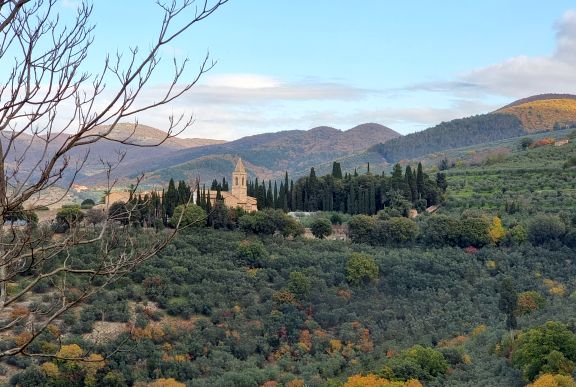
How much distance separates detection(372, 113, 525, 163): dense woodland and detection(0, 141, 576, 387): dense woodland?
97.1 m

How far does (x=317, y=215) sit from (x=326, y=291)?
14.0m

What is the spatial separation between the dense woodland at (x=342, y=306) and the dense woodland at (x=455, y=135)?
9712 cm

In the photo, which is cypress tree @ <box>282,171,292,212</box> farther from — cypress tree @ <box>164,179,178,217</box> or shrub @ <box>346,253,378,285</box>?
shrub @ <box>346,253,378,285</box>

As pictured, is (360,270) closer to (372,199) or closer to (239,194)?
(372,199)

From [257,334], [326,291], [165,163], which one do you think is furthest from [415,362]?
[165,163]

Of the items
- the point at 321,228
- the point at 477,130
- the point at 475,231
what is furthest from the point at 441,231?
the point at 477,130

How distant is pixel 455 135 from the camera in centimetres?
14375

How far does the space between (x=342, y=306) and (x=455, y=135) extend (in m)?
115

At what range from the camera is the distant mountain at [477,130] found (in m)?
142

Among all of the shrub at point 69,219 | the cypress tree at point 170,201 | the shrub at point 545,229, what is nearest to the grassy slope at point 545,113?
the shrub at point 545,229

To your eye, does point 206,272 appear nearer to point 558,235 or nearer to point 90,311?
point 90,311

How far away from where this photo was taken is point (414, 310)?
33281 millimetres

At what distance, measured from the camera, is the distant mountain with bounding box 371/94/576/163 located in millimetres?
142125

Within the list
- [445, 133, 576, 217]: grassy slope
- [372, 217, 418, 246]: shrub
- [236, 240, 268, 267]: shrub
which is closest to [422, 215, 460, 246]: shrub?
[372, 217, 418, 246]: shrub
